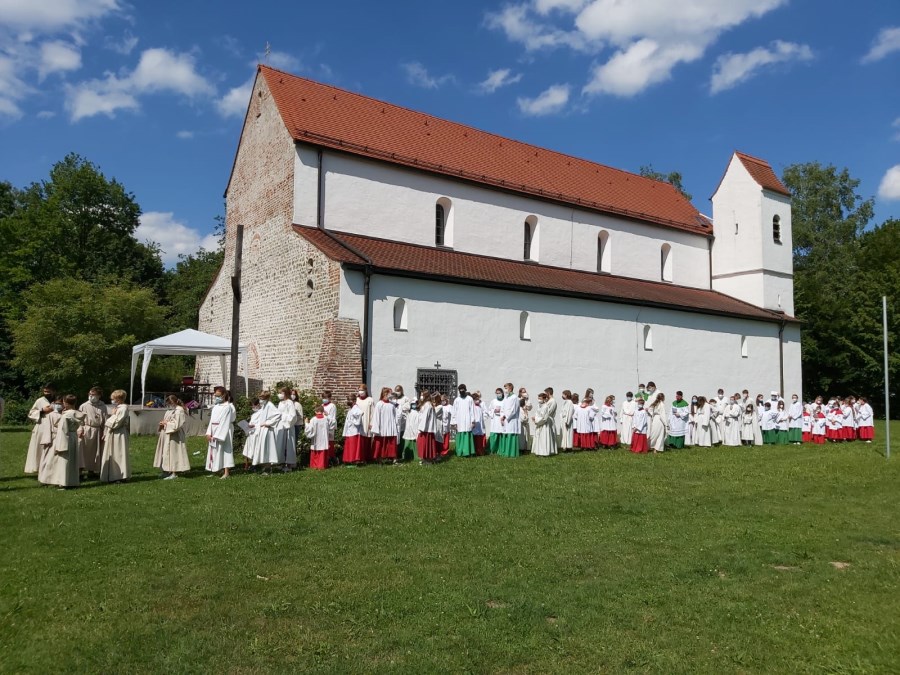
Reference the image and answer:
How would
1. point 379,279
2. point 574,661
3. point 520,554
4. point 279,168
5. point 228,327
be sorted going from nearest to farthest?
point 574,661 < point 520,554 < point 379,279 < point 279,168 < point 228,327

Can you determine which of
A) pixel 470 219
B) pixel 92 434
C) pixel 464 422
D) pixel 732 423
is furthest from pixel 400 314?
pixel 732 423

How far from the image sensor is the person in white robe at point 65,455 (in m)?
11.4

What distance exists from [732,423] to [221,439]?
14.7 m

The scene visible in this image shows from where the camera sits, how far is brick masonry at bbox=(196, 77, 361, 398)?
17594mm

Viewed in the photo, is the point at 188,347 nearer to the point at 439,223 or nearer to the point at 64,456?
the point at 439,223

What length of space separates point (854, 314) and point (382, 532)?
3861 centimetres

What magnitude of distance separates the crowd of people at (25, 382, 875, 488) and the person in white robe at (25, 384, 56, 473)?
19mm

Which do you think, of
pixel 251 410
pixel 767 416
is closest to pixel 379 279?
pixel 251 410

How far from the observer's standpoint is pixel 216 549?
7.48m

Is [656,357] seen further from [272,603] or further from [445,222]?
[272,603]

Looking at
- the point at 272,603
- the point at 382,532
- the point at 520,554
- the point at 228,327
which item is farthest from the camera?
the point at 228,327

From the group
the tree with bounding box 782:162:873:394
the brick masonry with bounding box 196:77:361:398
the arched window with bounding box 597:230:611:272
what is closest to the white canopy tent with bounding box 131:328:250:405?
the brick masonry with bounding box 196:77:361:398

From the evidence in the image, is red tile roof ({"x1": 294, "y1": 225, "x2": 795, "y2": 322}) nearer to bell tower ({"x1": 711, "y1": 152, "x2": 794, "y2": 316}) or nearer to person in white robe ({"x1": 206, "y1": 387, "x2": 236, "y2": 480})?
bell tower ({"x1": 711, "y1": 152, "x2": 794, "y2": 316})

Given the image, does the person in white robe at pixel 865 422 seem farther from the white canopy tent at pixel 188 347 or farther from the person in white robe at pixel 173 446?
the person in white robe at pixel 173 446
